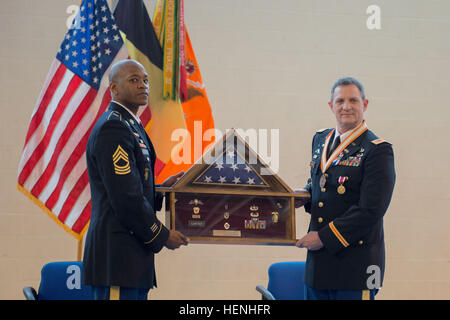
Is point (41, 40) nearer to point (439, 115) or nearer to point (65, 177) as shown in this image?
point (65, 177)

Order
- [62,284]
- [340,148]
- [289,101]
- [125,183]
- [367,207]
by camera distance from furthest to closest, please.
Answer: [289,101], [62,284], [340,148], [367,207], [125,183]

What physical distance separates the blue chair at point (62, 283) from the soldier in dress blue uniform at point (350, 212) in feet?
4.19

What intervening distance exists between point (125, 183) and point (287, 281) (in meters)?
1.35

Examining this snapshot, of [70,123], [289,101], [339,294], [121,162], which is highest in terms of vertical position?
[289,101]

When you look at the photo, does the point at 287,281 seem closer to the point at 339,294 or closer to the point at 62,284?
the point at 339,294

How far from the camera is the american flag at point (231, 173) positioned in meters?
2.42

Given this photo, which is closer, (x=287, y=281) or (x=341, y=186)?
(x=341, y=186)

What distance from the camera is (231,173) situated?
245cm

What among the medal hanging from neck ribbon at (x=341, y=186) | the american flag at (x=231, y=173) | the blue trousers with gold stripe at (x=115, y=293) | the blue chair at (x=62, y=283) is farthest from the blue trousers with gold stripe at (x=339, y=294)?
the blue chair at (x=62, y=283)

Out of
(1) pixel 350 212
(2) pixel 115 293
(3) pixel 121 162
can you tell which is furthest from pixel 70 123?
(1) pixel 350 212

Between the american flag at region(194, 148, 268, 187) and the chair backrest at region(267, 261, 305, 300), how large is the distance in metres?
0.81

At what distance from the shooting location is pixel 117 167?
212cm
